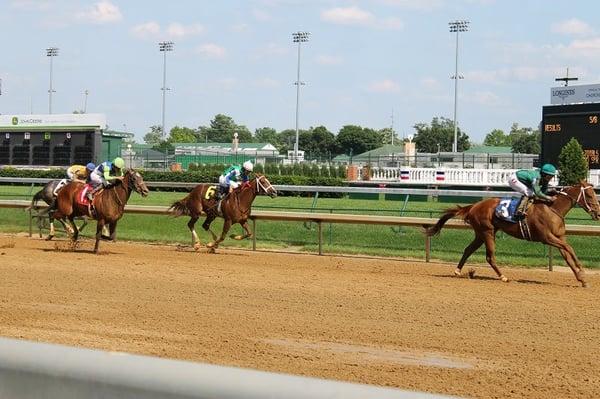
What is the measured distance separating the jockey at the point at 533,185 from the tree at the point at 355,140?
107069 millimetres

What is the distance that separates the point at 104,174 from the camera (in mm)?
16344

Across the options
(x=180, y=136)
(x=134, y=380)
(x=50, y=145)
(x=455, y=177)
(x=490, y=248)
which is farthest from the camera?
(x=180, y=136)

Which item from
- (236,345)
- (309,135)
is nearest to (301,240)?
(236,345)

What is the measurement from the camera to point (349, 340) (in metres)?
7.72

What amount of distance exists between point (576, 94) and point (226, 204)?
3017cm

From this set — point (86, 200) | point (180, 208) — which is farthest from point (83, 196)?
point (180, 208)

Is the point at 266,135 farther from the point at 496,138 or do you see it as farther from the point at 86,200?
the point at 86,200

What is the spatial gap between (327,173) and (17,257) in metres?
28.1

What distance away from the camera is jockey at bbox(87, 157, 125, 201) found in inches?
639

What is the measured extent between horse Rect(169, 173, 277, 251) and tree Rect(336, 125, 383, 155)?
102 m

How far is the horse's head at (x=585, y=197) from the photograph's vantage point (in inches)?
488

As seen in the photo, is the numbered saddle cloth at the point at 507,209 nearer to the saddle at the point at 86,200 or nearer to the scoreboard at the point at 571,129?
the saddle at the point at 86,200

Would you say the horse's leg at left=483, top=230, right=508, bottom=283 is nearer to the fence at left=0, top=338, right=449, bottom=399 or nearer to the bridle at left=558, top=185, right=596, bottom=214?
the bridle at left=558, top=185, right=596, bottom=214

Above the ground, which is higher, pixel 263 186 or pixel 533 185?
pixel 533 185
